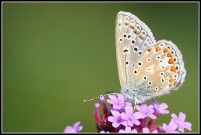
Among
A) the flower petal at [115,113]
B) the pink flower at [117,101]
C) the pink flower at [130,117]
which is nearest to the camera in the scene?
the pink flower at [130,117]

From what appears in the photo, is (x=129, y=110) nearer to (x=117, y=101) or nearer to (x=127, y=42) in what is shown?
(x=117, y=101)

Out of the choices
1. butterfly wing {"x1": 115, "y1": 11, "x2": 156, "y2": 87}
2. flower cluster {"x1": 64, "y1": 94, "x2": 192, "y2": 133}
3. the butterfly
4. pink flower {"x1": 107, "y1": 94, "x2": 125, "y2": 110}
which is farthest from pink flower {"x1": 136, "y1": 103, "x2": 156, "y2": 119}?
butterfly wing {"x1": 115, "y1": 11, "x2": 156, "y2": 87}

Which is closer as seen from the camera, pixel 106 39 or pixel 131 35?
pixel 131 35

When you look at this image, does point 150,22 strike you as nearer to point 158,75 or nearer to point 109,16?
point 109,16

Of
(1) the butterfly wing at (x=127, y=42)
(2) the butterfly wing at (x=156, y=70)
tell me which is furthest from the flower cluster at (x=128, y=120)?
(1) the butterfly wing at (x=127, y=42)

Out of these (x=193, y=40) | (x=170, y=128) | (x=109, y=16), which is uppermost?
(x=109, y=16)

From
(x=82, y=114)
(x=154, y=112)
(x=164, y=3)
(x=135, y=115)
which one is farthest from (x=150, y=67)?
(x=164, y=3)

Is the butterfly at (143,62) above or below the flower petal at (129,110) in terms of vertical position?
above

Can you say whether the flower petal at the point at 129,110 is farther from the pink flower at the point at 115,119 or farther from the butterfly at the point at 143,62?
the butterfly at the point at 143,62

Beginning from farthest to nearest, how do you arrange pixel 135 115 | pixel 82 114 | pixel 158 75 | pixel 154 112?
pixel 82 114, pixel 158 75, pixel 154 112, pixel 135 115
